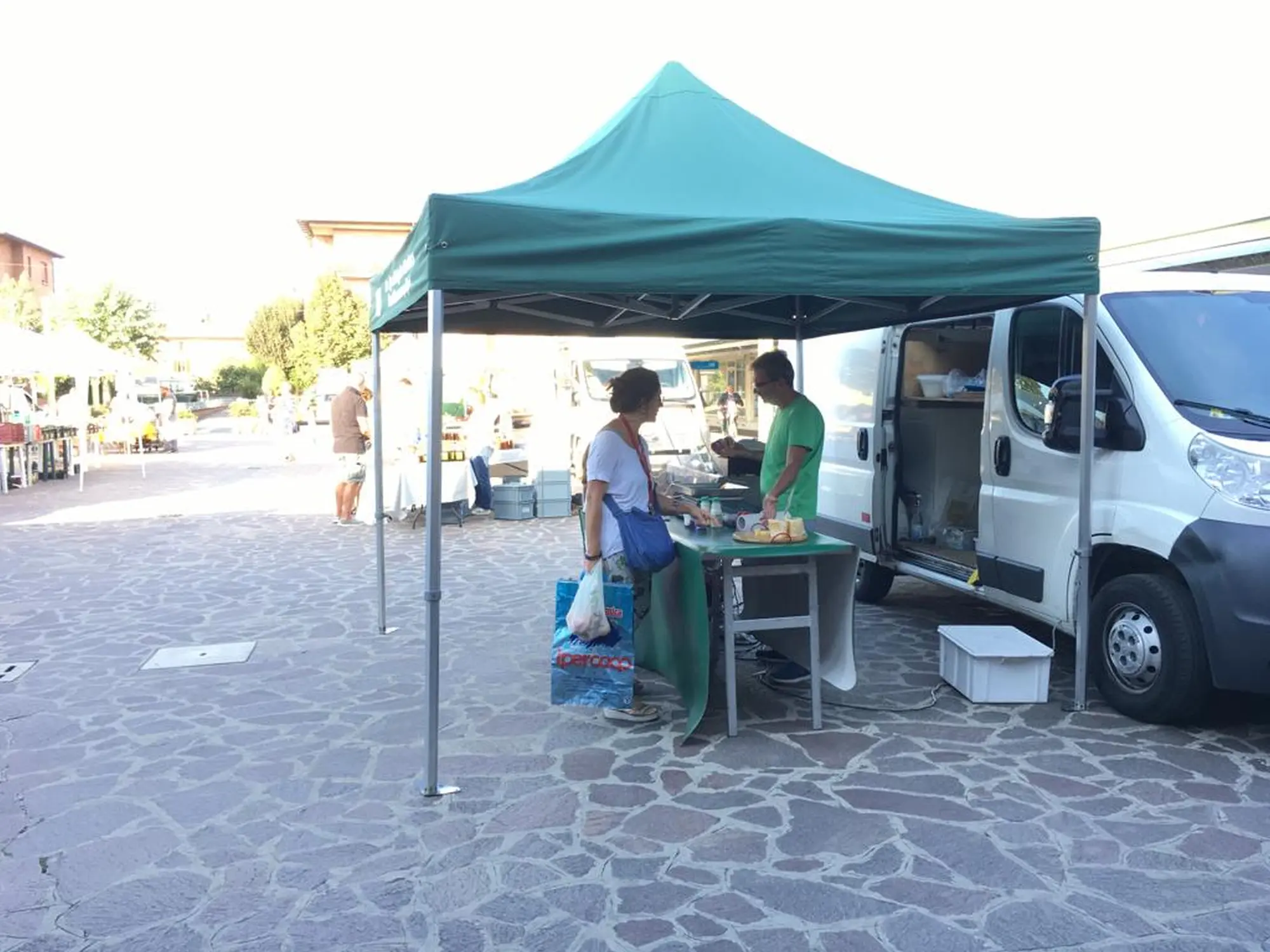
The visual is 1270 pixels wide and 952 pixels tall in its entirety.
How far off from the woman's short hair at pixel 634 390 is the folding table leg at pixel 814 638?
1110 mm

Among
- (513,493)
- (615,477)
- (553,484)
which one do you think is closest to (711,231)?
(615,477)

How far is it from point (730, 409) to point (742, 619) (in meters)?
22.6

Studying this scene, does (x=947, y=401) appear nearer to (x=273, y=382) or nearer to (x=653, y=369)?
(x=653, y=369)

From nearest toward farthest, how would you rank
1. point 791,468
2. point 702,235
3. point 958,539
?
point 702,235 < point 791,468 < point 958,539

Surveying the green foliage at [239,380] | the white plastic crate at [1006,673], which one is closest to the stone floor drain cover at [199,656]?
the white plastic crate at [1006,673]

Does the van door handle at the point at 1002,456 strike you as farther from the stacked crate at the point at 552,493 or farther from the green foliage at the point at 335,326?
the green foliage at the point at 335,326

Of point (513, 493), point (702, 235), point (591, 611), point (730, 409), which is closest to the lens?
point (702, 235)

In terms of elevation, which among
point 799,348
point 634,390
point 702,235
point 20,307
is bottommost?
point 634,390

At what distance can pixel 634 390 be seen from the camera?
180 inches

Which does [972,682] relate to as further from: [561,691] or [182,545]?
[182,545]

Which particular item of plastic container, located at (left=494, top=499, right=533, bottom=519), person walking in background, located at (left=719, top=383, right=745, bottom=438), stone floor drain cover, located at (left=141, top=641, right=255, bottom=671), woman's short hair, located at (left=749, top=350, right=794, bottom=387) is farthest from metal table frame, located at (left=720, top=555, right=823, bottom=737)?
person walking in background, located at (left=719, top=383, right=745, bottom=438)

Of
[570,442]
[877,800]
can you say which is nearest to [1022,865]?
[877,800]

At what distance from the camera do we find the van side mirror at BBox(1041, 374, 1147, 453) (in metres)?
4.58

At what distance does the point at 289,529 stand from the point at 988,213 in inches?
367
